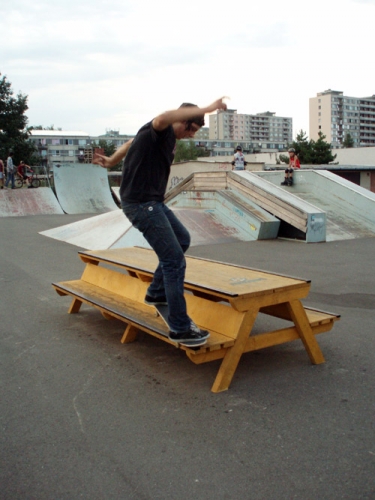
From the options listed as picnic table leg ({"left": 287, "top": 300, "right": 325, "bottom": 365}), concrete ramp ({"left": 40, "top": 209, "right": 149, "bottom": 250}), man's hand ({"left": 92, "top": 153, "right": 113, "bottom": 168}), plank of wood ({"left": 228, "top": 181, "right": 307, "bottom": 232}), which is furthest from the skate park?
plank of wood ({"left": 228, "top": 181, "right": 307, "bottom": 232})

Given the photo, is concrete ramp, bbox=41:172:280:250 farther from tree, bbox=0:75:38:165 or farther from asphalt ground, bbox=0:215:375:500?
tree, bbox=0:75:38:165

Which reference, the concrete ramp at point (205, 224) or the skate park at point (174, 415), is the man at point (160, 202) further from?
the concrete ramp at point (205, 224)

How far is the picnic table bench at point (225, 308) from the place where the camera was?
3729 millimetres

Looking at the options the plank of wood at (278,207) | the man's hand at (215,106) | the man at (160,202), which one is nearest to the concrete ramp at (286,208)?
the plank of wood at (278,207)

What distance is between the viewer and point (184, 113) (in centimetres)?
337

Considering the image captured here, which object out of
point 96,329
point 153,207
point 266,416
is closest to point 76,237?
point 96,329

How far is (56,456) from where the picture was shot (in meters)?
2.88

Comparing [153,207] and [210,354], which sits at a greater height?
[153,207]

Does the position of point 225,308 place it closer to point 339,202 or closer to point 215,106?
point 215,106

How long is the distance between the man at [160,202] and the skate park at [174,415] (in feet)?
1.84

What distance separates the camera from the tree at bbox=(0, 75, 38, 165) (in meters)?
47.9

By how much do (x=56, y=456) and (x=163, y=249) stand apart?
157 centimetres

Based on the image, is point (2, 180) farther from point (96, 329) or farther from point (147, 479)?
point (147, 479)

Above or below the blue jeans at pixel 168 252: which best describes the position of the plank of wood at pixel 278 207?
below
